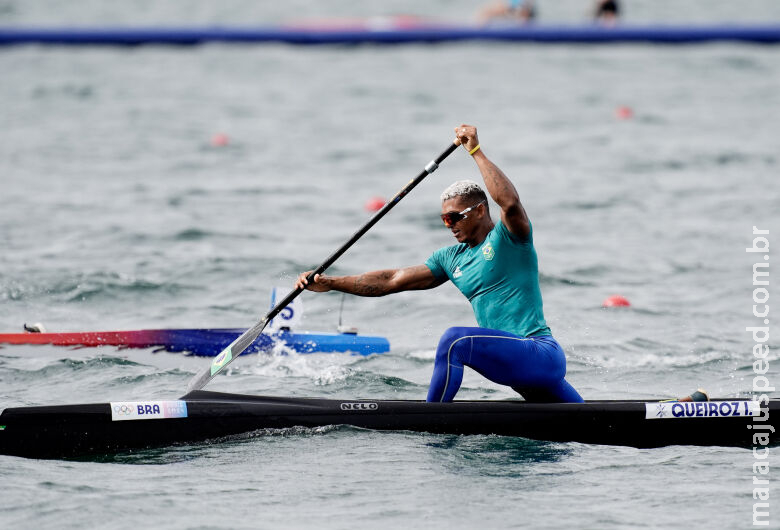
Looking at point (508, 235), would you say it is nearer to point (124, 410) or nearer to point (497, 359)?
point (497, 359)

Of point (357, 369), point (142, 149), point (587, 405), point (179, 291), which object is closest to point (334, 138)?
point (142, 149)

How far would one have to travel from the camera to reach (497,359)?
689 centimetres

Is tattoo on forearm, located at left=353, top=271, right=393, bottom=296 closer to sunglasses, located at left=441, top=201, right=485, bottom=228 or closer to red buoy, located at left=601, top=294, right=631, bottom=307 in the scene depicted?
sunglasses, located at left=441, top=201, right=485, bottom=228

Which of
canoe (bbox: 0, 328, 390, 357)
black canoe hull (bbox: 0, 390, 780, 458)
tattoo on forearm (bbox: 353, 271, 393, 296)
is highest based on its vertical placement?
tattoo on forearm (bbox: 353, 271, 393, 296)

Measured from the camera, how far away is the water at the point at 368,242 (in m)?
6.58

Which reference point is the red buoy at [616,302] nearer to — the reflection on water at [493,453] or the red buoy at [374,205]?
the reflection on water at [493,453]

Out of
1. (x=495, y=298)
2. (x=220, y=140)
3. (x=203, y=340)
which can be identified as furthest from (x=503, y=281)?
(x=220, y=140)

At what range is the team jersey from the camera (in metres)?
6.98

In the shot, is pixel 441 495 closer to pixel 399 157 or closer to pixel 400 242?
pixel 400 242

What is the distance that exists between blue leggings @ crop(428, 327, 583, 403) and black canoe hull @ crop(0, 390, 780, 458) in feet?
0.52

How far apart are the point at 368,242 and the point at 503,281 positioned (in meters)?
6.88

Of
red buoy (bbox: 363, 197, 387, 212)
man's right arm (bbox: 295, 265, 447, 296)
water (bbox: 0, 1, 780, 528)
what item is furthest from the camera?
red buoy (bbox: 363, 197, 387, 212)

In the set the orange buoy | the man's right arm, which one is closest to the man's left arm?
the man's right arm

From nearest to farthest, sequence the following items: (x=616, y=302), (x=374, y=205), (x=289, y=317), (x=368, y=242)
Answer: (x=289, y=317) → (x=616, y=302) → (x=368, y=242) → (x=374, y=205)
